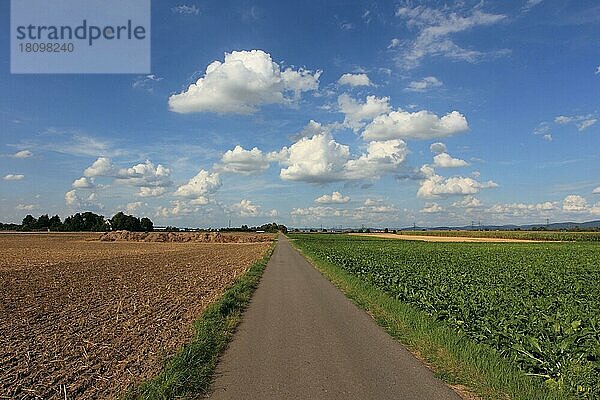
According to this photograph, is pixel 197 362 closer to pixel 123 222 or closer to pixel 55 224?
pixel 123 222

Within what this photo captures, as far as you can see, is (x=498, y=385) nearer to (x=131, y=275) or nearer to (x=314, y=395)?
(x=314, y=395)

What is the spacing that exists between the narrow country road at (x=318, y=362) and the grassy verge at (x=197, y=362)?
0.78 feet

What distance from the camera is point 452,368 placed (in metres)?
7.75

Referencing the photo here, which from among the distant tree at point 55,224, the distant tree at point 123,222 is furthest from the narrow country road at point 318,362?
the distant tree at point 55,224

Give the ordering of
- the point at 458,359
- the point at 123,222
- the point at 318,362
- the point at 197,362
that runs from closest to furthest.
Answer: the point at 197,362 → the point at 318,362 → the point at 458,359 → the point at 123,222

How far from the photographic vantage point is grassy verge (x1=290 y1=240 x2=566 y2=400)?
6477mm

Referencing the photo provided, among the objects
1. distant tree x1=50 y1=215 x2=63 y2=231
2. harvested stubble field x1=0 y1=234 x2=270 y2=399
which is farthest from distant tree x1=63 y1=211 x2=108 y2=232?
harvested stubble field x1=0 y1=234 x2=270 y2=399

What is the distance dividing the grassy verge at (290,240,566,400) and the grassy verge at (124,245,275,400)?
400 cm

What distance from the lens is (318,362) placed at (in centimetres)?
805

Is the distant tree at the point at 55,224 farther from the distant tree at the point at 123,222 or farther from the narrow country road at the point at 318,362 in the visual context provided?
the narrow country road at the point at 318,362

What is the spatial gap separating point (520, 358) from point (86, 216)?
606ft

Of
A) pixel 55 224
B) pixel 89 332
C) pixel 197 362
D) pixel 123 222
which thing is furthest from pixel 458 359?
pixel 55 224

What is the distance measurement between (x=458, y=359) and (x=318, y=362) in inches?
105

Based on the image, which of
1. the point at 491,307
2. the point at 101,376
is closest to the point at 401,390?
the point at 101,376
